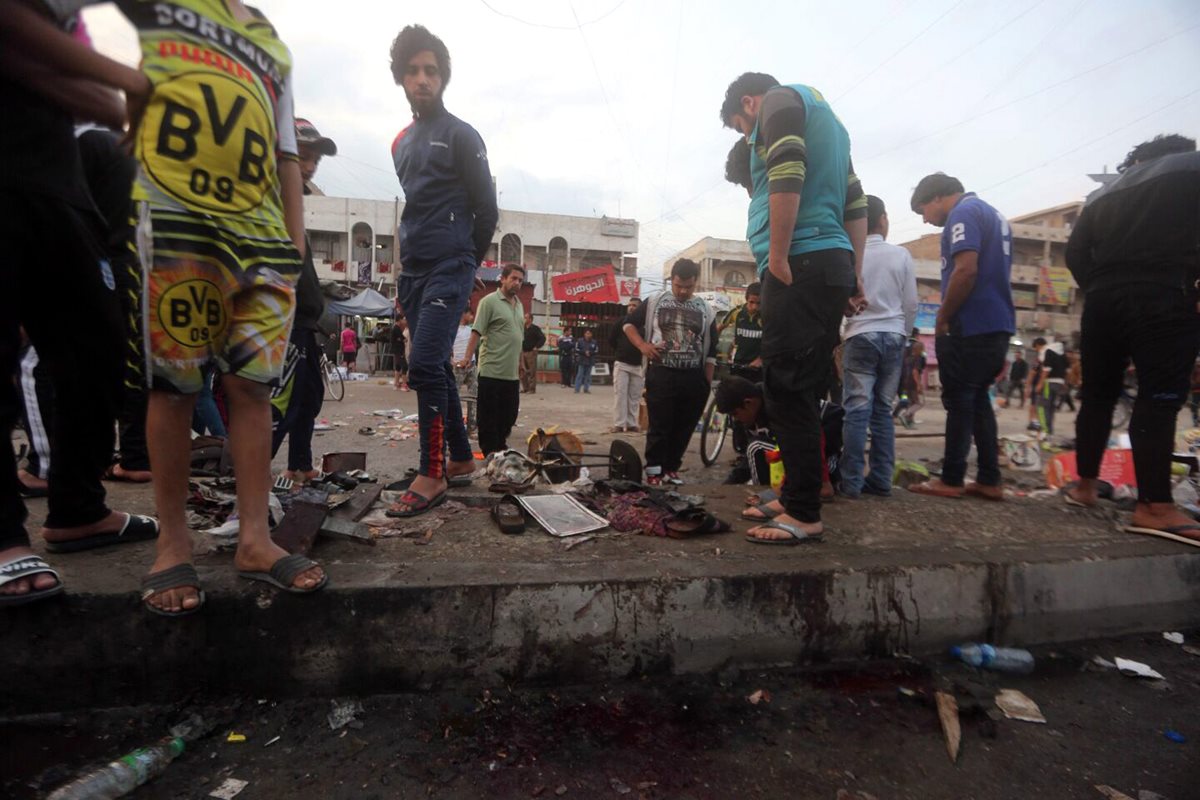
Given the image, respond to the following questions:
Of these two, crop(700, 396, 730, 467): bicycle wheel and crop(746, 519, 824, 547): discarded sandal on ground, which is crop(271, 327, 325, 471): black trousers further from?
crop(700, 396, 730, 467): bicycle wheel

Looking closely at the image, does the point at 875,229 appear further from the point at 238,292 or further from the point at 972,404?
the point at 238,292

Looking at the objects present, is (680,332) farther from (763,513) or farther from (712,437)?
(712,437)

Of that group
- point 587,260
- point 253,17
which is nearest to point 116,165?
point 253,17

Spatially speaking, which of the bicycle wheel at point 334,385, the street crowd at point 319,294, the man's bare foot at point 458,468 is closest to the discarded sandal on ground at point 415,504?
the street crowd at point 319,294

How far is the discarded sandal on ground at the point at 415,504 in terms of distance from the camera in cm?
255

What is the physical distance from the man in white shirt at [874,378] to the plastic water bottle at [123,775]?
323 centimetres

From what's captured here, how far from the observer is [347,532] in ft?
6.82

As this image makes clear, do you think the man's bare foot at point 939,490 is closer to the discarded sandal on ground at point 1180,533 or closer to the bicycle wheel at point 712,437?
the discarded sandal on ground at point 1180,533

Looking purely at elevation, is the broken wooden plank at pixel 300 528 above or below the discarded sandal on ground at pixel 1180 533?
above

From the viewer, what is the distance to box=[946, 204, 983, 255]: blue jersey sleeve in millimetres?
3307

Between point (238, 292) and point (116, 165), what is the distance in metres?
1.53

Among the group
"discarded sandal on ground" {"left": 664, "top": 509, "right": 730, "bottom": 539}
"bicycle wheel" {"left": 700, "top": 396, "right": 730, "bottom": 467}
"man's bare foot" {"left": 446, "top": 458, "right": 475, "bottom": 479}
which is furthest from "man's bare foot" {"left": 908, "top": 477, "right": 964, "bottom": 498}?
"man's bare foot" {"left": 446, "top": 458, "right": 475, "bottom": 479}

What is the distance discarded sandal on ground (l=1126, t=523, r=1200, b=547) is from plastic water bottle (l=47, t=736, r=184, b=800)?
3.87m

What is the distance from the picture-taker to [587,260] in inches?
1561
